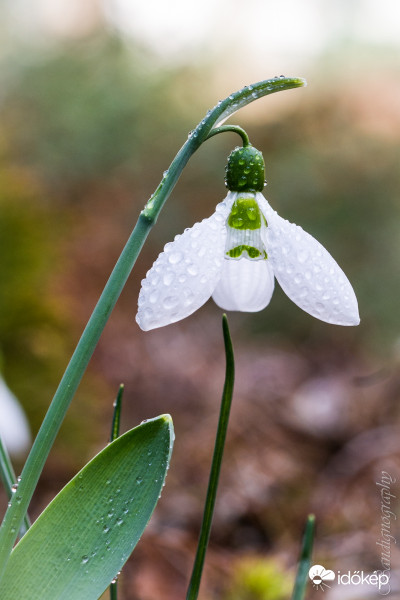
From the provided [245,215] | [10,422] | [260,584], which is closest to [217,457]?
[245,215]

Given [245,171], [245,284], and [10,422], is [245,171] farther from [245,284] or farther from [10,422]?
[10,422]

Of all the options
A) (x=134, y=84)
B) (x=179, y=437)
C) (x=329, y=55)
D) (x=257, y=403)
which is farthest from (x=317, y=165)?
(x=179, y=437)

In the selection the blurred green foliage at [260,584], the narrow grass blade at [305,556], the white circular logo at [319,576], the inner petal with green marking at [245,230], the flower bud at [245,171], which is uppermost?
the flower bud at [245,171]

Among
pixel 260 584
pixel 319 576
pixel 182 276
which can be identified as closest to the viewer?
pixel 182 276

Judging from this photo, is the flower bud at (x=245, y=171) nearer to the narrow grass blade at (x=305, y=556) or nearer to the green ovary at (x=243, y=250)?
the green ovary at (x=243, y=250)

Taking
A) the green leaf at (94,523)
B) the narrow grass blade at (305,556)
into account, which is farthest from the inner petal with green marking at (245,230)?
the narrow grass blade at (305,556)

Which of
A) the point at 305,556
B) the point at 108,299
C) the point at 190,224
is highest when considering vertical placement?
the point at 190,224
